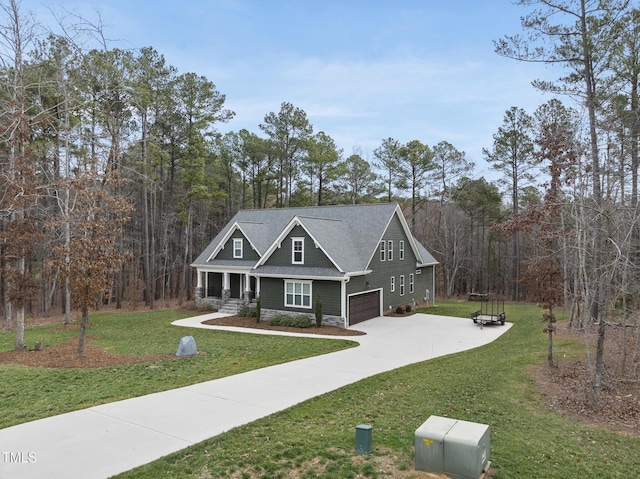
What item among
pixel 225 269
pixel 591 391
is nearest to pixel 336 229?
pixel 225 269

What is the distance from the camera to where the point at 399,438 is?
6.66m

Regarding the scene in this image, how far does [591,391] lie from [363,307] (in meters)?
12.9

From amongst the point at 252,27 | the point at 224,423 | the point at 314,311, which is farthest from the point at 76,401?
the point at 252,27

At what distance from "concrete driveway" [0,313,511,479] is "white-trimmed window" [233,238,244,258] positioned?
43.2ft

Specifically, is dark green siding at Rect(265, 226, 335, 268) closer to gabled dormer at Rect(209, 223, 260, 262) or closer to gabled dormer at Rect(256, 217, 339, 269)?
gabled dormer at Rect(256, 217, 339, 269)

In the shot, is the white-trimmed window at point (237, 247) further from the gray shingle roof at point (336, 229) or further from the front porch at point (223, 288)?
the front porch at point (223, 288)

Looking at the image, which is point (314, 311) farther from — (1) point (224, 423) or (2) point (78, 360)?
(1) point (224, 423)

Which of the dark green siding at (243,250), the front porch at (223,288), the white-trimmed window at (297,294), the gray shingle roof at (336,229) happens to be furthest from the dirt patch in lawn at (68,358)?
the dark green siding at (243,250)

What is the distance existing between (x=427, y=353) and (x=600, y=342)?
6391 millimetres

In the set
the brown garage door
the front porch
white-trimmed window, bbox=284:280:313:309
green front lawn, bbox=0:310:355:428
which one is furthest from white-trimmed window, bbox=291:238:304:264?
green front lawn, bbox=0:310:355:428

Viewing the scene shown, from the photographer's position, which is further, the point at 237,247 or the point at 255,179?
the point at 255,179

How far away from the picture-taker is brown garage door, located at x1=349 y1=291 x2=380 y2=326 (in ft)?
68.5

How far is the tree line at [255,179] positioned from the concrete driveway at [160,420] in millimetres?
5885

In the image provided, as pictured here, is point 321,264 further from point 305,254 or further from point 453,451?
point 453,451
